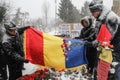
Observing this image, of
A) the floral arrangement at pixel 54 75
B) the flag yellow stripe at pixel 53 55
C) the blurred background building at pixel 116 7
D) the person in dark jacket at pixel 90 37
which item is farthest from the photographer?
the blurred background building at pixel 116 7

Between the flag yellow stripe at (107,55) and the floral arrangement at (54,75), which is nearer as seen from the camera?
the flag yellow stripe at (107,55)

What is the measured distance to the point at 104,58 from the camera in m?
6.49

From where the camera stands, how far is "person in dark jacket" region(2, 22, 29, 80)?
7.42m

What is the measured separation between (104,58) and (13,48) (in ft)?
6.75

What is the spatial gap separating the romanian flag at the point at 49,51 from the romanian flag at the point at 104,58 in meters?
1.01

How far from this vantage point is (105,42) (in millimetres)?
6414

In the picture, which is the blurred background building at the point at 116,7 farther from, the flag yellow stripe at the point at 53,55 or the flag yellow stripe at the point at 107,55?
the flag yellow stripe at the point at 107,55

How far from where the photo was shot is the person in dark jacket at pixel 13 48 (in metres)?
7.42

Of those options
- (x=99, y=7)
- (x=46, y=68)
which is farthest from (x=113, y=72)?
(x=46, y=68)

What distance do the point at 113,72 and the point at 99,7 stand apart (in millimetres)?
1220

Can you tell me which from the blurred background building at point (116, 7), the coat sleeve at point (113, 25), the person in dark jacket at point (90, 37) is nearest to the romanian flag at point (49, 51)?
the person in dark jacket at point (90, 37)

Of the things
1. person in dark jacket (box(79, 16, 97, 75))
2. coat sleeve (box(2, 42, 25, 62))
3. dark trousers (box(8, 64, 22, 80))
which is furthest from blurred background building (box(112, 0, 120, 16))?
coat sleeve (box(2, 42, 25, 62))

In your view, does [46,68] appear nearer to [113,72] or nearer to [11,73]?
[11,73]

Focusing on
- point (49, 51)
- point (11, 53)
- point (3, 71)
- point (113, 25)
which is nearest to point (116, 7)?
point (3, 71)
